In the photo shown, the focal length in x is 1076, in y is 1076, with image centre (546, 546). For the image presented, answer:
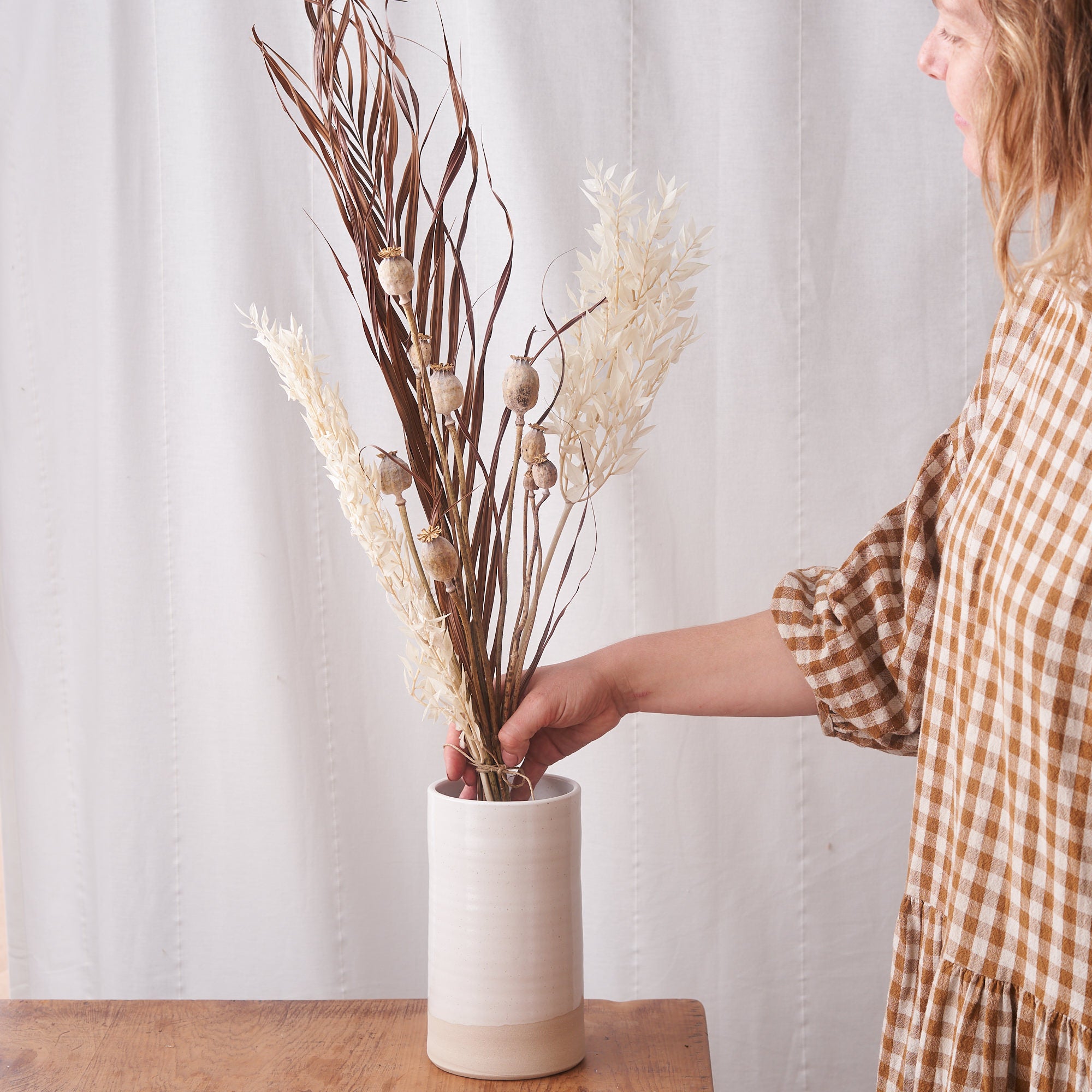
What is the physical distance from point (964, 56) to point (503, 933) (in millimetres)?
674

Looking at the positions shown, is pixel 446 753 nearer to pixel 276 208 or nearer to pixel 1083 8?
pixel 1083 8

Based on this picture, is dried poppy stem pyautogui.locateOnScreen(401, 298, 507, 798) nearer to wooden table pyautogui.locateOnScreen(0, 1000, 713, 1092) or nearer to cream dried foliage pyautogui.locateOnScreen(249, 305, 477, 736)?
cream dried foliage pyautogui.locateOnScreen(249, 305, 477, 736)

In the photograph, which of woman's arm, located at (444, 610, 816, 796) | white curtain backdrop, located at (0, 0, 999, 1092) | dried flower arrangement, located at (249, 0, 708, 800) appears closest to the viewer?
dried flower arrangement, located at (249, 0, 708, 800)

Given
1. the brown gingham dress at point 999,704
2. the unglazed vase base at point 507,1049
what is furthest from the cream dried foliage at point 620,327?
the unglazed vase base at point 507,1049

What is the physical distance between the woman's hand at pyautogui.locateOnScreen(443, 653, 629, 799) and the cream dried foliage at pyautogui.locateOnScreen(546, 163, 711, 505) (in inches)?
6.5

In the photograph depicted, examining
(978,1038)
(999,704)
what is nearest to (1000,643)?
(999,704)

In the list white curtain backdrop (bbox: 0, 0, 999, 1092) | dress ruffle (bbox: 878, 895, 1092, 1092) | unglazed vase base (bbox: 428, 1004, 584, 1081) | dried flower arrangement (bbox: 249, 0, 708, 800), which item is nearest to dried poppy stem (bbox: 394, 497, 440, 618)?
dried flower arrangement (bbox: 249, 0, 708, 800)

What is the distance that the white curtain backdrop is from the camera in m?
1.25

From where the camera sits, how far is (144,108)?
4.24 ft

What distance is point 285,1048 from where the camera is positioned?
2.79ft

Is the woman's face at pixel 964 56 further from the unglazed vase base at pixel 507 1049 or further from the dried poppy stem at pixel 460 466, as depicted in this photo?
the unglazed vase base at pixel 507 1049

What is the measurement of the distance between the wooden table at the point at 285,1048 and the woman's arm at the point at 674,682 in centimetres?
22

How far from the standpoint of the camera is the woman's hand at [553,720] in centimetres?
80

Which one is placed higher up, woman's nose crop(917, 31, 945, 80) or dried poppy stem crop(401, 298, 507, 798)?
woman's nose crop(917, 31, 945, 80)
